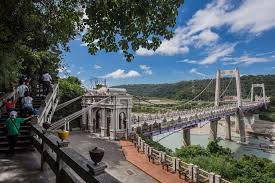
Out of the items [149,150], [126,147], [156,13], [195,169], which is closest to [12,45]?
[156,13]

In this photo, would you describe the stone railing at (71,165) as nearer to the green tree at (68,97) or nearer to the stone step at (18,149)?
the stone step at (18,149)

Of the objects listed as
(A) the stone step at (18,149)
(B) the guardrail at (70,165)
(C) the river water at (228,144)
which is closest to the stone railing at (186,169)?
(A) the stone step at (18,149)

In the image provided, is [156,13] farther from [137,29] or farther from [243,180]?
[243,180]

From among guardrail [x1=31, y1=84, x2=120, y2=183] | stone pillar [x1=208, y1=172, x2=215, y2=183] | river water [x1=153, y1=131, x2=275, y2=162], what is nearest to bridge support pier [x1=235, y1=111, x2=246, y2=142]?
river water [x1=153, y1=131, x2=275, y2=162]

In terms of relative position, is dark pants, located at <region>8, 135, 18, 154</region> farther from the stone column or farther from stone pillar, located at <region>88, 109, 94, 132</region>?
stone pillar, located at <region>88, 109, 94, 132</region>

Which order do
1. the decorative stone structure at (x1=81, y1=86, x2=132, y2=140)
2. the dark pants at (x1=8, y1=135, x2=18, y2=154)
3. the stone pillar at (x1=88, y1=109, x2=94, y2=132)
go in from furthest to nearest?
the stone pillar at (x1=88, y1=109, x2=94, y2=132)
the decorative stone structure at (x1=81, y1=86, x2=132, y2=140)
the dark pants at (x1=8, y1=135, x2=18, y2=154)

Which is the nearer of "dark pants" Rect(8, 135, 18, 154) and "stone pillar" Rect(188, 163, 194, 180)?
"dark pants" Rect(8, 135, 18, 154)

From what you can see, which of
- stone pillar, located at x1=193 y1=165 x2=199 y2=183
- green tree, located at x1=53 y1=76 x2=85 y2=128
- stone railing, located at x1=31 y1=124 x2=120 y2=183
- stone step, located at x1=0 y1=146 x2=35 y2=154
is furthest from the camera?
green tree, located at x1=53 y1=76 x2=85 y2=128
